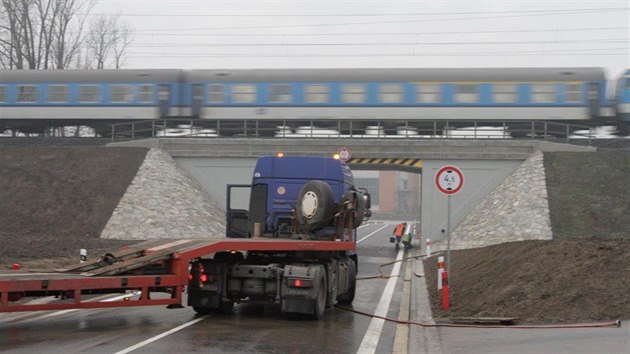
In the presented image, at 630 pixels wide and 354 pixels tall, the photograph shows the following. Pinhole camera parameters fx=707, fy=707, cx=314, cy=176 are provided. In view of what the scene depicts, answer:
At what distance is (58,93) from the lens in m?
37.4

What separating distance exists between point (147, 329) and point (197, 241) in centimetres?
184

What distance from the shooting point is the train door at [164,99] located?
37.1 metres

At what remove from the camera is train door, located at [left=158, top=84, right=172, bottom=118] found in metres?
37.1

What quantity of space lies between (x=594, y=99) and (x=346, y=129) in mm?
12185

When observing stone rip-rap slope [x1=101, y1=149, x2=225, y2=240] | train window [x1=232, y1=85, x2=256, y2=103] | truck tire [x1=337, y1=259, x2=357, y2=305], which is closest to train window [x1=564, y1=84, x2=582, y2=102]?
train window [x1=232, y1=85, x2=256, y2=103]

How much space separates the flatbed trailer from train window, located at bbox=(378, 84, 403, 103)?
948 inches

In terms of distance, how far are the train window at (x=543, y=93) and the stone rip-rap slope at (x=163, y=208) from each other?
16.3 metres

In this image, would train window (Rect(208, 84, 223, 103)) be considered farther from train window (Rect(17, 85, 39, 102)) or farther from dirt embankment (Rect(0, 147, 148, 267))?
train window (Rect(17, 85, 39, 102))

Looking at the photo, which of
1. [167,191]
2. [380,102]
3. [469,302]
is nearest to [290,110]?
[380,102]

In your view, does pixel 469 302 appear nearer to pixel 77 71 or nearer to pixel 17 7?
pixel 77 71

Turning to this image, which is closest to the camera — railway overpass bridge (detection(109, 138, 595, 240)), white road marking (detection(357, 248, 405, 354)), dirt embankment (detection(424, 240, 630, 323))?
white road marking (detection(357, 248, 405, 354))

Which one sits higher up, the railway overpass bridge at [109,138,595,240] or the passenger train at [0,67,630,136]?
the passenger train at [0,67,630,136]

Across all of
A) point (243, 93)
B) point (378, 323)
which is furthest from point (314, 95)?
point (378, 323)

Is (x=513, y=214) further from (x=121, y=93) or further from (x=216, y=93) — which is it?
(x=121, y=93)
